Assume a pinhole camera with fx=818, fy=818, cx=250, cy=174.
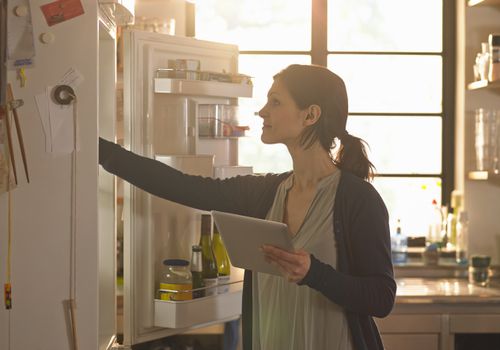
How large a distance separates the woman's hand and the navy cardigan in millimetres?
19

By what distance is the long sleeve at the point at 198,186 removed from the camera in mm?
2248

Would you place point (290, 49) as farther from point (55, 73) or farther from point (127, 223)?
point (55, 73)

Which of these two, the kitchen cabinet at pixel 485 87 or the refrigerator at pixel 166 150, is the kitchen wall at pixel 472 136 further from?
the refrigerator at pixel 166 150

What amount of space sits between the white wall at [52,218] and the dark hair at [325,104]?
0.58 metres

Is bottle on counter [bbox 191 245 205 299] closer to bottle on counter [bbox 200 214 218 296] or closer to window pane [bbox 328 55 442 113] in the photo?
bottle on counter [bbox 200 214 218 296]

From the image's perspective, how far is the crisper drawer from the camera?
2553 millimetres

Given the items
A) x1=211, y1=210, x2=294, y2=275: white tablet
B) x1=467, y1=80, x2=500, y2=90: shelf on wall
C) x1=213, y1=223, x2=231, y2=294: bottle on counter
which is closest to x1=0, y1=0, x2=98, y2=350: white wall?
x1=211, y1=210, x2=294, y2=275: white tablet

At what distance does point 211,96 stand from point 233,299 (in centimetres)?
70

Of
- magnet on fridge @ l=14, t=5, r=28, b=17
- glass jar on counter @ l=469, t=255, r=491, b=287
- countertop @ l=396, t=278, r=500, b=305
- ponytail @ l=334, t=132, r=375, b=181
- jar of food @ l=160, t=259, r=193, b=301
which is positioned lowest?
countertop @ l=396, t=278, r=500, b=305

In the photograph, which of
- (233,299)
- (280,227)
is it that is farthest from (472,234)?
(280,227)

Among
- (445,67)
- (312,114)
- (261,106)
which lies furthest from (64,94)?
(445,67)

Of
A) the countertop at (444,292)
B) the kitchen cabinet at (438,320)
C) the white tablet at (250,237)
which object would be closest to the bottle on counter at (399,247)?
the countertop at (444,292)

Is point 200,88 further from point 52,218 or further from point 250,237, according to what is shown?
point 52,218

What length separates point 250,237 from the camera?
1952 mm
